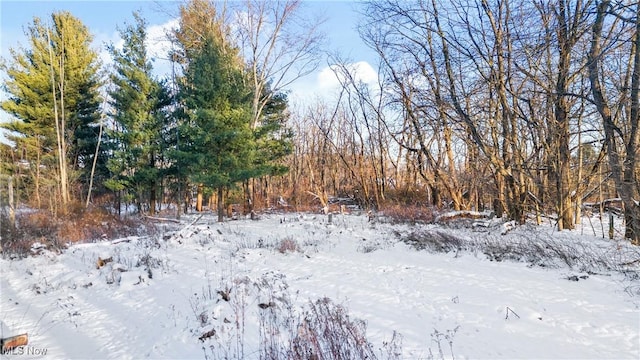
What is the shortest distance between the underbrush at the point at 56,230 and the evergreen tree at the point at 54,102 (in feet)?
20.4

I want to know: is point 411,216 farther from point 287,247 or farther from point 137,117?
point 137,117

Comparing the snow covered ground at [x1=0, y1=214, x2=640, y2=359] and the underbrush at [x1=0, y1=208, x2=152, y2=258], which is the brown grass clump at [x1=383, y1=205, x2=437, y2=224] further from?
the underbrush at [x1=0, y1=208, x2=152, y2=258]

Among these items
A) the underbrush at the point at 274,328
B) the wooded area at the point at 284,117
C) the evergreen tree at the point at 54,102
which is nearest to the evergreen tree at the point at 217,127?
the wooded area at the point at 284,117

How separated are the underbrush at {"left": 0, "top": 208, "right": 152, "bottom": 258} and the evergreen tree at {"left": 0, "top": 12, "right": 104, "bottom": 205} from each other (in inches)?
245

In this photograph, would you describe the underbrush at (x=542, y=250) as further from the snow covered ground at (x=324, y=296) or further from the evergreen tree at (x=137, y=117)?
the evergreen tree at (x=137, y=117)

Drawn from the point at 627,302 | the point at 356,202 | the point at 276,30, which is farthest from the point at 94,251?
the point at 356,202

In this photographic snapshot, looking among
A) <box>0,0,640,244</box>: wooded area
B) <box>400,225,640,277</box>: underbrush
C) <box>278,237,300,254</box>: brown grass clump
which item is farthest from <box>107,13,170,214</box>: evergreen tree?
<box>400,225,640,277</box>: underbrush

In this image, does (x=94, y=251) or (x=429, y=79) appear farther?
(x=429, y=79)

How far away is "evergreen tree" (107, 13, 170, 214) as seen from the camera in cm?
1962

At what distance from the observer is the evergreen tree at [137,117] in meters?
19.6

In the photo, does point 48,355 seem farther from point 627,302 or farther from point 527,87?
point 527,87

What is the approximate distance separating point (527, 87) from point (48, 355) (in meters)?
15.5

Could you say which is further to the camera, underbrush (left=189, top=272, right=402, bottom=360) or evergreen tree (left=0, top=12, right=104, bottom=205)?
evergreen tree (left=0, top=12, right=104, bottom=205)

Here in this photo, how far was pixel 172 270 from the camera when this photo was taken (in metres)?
7.23
